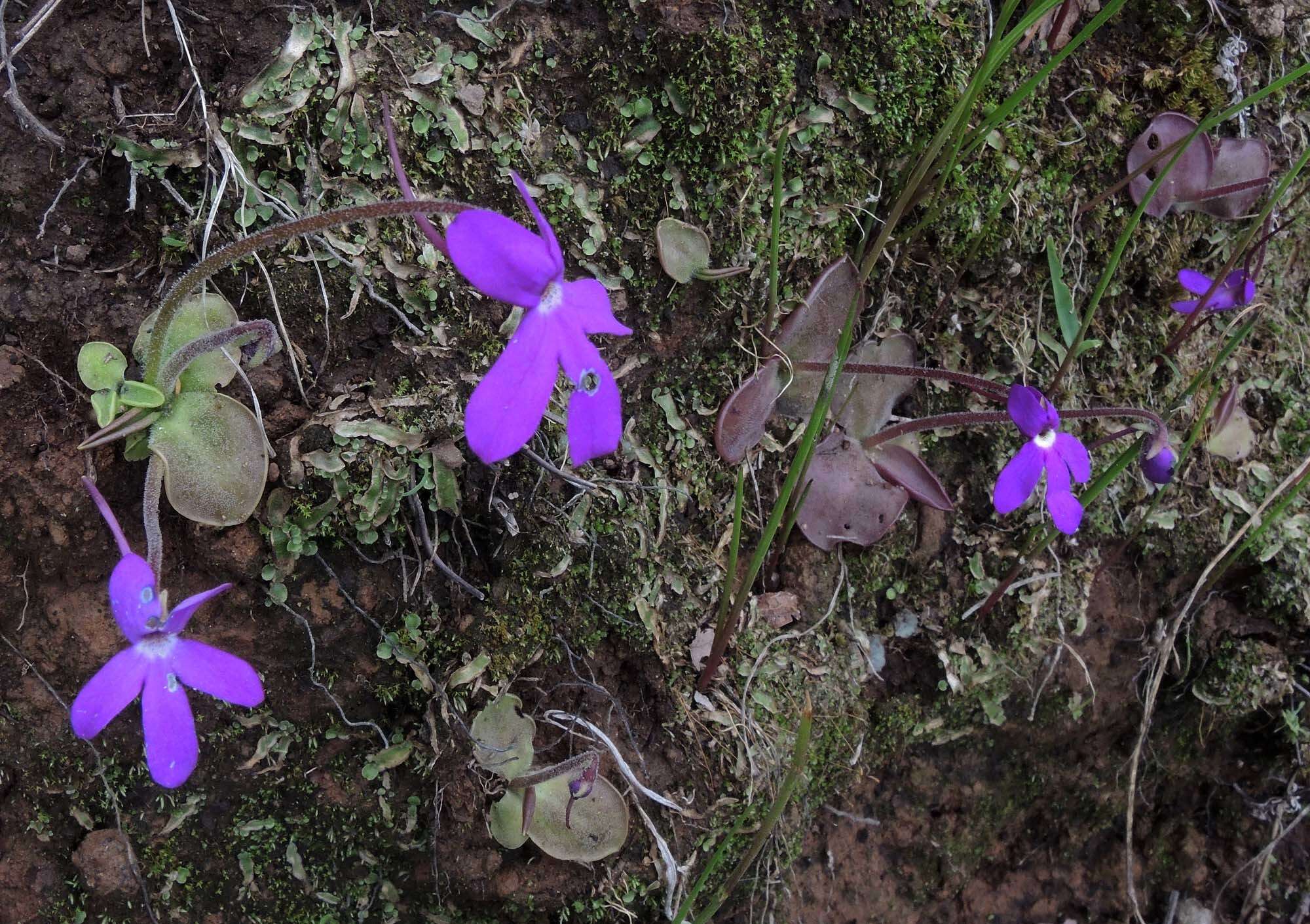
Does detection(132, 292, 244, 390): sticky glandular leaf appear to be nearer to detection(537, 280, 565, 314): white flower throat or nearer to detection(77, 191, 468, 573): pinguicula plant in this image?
detection(77, 191, 468, 573): pinguicula plant

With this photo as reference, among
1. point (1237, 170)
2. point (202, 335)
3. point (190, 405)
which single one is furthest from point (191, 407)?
point (1237, 170)

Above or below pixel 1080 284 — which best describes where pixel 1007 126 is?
above

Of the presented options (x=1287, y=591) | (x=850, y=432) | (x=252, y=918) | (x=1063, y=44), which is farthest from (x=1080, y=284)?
(x=252, y=918)

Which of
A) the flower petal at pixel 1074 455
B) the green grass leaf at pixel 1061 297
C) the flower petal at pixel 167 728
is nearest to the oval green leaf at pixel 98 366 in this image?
the flower petal at pixel 167 728

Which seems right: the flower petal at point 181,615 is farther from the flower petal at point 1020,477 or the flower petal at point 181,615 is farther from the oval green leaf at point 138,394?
the flower petal at point 1020,477

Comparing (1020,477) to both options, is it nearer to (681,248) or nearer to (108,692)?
(681,248)

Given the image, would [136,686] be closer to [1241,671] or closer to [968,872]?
[968,872]
